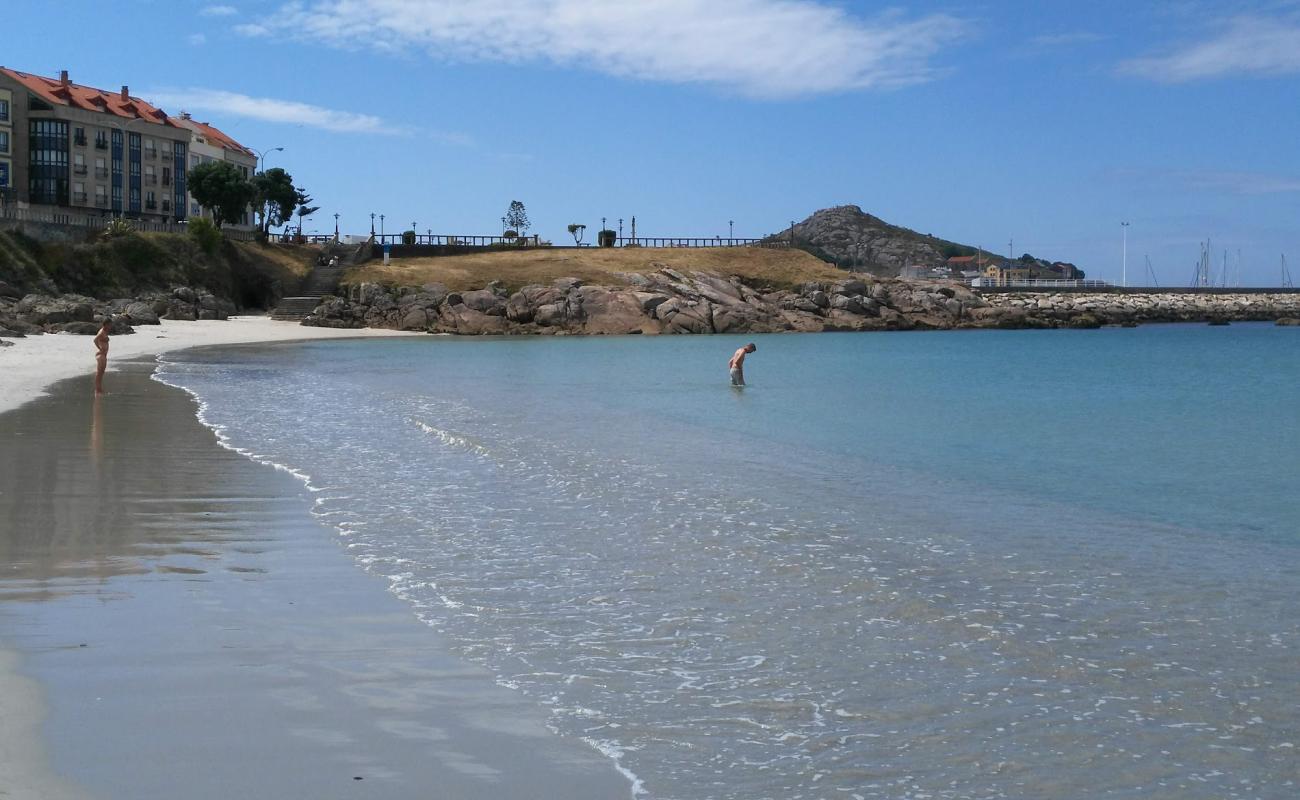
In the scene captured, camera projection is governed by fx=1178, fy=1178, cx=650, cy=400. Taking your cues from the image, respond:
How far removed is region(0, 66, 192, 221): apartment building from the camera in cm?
9425

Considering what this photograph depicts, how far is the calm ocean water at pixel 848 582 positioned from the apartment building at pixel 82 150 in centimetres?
7805

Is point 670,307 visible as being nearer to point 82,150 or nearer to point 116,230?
point 116,230

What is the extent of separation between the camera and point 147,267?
7900 centimetres

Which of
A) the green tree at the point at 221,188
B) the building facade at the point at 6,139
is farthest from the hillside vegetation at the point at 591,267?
the building facade at the point at 6,139

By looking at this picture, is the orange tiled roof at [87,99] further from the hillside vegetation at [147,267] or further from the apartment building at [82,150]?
the hillside vegetation at [147,267]

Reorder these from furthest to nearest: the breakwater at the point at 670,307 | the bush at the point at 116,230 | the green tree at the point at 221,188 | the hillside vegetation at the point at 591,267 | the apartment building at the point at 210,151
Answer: the apartment building at the point at 210,151, the green tree at the point at 221,188, the hillside vegetation at the point at 591,267, the breakwater at the point at 670,307, the bush at the point at 116,230

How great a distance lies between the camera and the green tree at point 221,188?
94.4m

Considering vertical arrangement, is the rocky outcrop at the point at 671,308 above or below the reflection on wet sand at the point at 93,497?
above

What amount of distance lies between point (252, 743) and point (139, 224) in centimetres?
8771

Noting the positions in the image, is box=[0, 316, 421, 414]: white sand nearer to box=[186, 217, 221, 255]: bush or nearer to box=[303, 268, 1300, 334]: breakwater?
box=[303, 268, 1300, 334]: breakwater

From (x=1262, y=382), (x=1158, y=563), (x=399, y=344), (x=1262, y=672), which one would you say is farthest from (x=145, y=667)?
(x=399, y=344)

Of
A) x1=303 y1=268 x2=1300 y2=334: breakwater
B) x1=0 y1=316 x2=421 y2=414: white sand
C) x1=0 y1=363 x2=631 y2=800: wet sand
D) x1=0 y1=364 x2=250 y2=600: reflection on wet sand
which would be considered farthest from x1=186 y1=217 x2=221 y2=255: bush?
x1=0 y1=363 x2=631 y2=800: wet sand

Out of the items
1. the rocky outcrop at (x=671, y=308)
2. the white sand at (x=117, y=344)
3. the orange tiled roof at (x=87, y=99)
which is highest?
the orange tiled roof at (x=87, y=99)

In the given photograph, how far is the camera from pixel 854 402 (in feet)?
115
